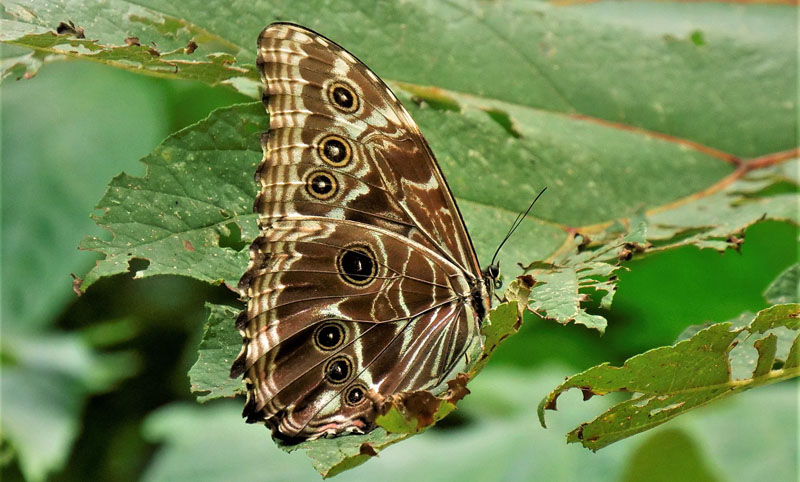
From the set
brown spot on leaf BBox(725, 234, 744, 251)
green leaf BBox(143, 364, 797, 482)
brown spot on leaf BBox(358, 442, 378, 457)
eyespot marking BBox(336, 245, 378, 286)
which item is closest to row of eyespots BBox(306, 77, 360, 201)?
eyespot marking BBox(336, 245, 378, 286)

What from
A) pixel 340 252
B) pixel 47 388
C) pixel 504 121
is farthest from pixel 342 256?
pixel 47 388

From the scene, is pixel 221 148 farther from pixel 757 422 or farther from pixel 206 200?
pixel 757 422

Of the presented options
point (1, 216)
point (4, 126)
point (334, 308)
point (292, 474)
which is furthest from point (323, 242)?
point (4, 126)

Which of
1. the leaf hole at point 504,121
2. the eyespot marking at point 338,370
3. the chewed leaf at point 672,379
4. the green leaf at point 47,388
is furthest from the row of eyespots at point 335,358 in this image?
the green leaf at point 47,388

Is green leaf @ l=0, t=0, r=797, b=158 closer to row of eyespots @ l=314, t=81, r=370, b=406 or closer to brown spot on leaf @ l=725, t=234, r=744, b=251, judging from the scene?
row of eyespots @ l=314, t=81, r=370, b=406

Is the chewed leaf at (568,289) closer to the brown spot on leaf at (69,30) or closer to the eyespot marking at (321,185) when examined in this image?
the eyespot marking at (321,185)

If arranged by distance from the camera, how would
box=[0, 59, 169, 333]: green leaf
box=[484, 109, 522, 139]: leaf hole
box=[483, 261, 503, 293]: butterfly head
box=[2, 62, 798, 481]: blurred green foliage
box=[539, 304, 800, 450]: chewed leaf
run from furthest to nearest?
box=[0, 59, 169, 333]: green leaf
box=[2, 62, 798, 481]: blurred green foliage
box=[484, 109, 522, 139]: leaf hole
box=[483, 261, 503, 293]: butterfly head
box=[539, 304, 800, 450]: chewed leaf
